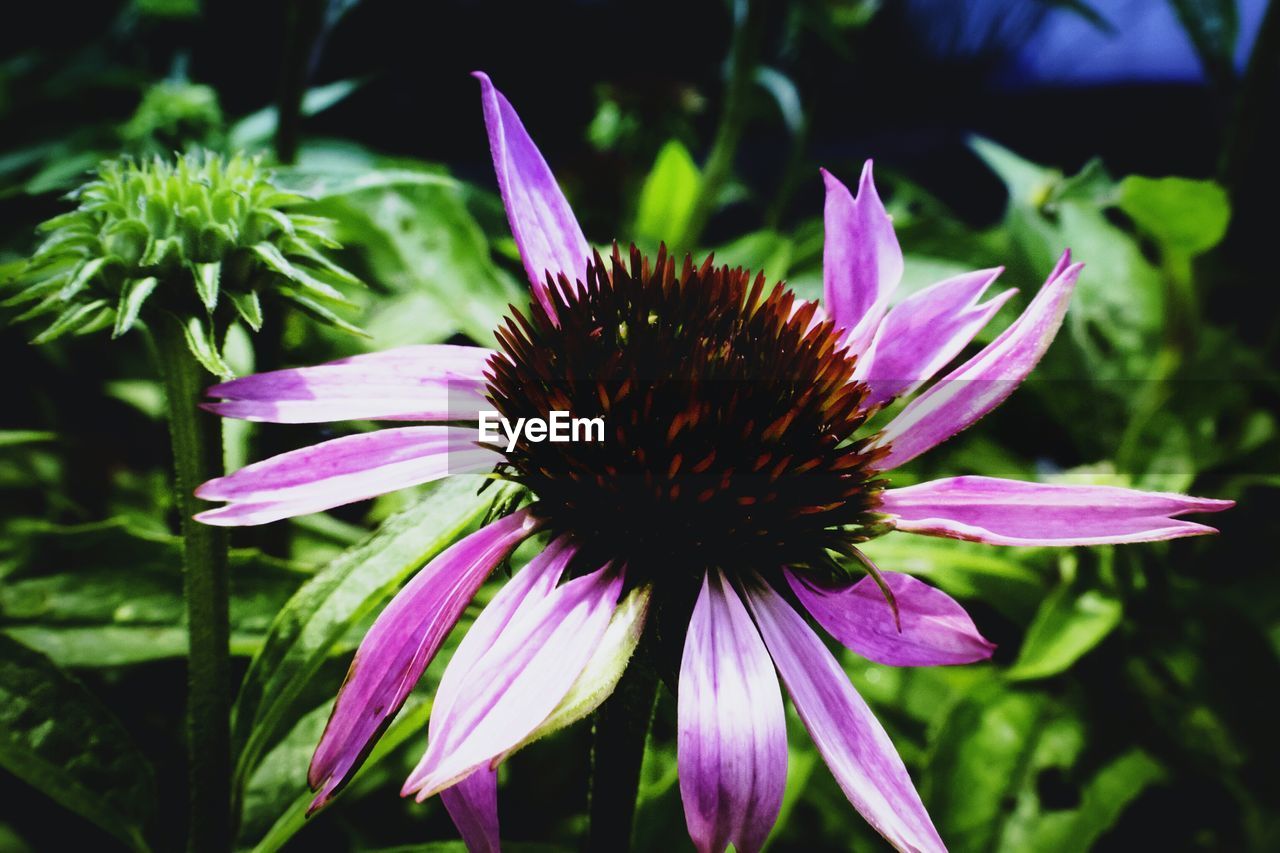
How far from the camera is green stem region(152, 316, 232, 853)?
0.34m

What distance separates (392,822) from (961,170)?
3.37 ft

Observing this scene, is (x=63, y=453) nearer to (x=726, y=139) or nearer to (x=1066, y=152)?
(x=726, y=139)

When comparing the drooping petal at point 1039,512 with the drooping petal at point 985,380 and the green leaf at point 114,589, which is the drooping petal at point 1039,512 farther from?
the green leaf at point 114,589

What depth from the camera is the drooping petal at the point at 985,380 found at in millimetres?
334

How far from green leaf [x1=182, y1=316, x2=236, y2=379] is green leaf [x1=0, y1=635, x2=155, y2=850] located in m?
0.16

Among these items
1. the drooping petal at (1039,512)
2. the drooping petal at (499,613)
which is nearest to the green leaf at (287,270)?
the drooping petal at (499,613)

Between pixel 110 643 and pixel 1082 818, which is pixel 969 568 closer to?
pixel 1082 818

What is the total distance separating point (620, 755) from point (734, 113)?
2.10 feet

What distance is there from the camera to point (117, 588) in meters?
0.44

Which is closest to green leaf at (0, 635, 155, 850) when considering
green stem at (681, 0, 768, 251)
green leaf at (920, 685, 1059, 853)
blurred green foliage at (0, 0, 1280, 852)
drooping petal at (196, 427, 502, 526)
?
blurred green foliage at (0, 0, 1280, 852)

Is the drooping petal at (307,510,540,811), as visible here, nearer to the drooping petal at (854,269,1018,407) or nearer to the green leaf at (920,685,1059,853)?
the drooping petal at (854,269,1018,407)

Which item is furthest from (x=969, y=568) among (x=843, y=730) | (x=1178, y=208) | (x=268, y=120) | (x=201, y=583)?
(x=268, y=120)

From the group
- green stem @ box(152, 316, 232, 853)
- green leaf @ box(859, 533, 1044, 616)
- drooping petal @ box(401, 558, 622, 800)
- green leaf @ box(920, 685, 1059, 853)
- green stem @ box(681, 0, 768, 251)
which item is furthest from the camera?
green stem @ box(681, 0, 768, 251)

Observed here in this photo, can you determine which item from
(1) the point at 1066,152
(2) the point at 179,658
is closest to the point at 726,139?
(1) the point at 1066,152
